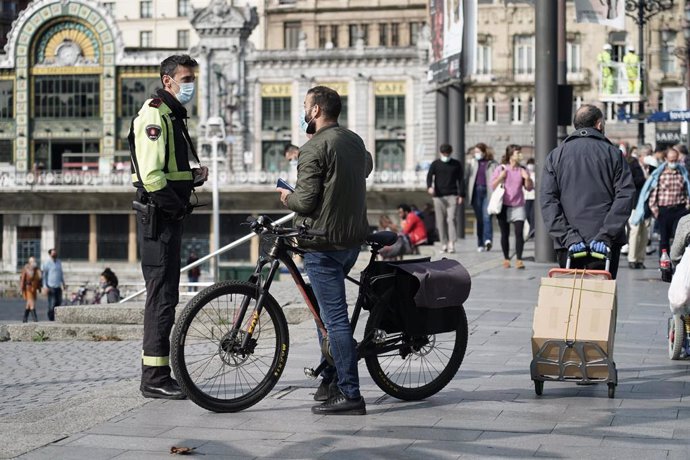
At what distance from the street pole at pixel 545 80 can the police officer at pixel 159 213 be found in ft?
36.1

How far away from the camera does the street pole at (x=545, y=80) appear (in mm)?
18562

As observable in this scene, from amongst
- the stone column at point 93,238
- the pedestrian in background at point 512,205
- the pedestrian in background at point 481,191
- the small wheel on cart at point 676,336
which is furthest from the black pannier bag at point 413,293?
the stone column at point 93,238

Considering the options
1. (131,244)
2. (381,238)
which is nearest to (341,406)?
Result: (381,238)

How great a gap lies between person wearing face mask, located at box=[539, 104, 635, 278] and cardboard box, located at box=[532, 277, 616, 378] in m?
0.46

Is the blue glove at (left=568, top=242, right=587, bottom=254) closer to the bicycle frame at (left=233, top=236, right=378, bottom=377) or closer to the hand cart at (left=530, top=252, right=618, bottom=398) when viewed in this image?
the hand cart at (left=530, top=252, right=618, bottom=398)

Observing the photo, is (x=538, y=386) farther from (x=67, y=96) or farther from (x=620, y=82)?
(x=67, y=96)

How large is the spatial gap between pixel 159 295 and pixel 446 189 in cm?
1370

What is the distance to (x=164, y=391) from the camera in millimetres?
7859

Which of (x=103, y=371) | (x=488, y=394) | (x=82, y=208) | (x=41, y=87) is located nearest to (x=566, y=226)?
(x=488, y=394)

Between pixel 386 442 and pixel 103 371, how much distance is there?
4741 mm

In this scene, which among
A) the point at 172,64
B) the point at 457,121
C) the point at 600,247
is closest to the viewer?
the point at 172,64

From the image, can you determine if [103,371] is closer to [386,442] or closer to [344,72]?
[386,442]

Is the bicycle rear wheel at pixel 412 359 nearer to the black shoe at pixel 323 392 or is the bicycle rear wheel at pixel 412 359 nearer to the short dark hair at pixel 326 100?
the black shoe at pixel 323 392

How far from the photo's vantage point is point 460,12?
25281mm
